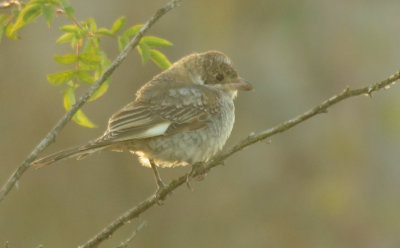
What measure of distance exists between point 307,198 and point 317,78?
2.01 metres

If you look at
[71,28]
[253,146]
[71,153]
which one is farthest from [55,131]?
[253,146]

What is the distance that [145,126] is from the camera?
5141 mm

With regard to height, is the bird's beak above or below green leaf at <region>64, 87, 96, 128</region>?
above

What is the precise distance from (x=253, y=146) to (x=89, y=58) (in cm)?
807

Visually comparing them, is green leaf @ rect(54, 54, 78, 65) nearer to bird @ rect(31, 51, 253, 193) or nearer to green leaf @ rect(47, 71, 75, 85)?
green leaf @ rect(47, 71, 75, 85)

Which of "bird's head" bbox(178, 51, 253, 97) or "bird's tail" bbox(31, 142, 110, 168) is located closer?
"bird's tail" bbox(31, 142, 110, 168)

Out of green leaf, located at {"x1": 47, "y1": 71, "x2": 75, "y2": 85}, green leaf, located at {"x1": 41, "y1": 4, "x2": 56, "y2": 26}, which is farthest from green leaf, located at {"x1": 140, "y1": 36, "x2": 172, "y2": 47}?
green leaf, located at {"x1": 41, "y1": 4, "x2": 56, "y2": 26}

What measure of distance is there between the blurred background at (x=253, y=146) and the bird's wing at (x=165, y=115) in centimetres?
422

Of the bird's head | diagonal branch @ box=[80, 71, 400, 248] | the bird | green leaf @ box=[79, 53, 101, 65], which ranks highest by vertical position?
the bird's head

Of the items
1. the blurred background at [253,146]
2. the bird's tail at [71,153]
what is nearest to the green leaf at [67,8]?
the bird's tail at [71,153]

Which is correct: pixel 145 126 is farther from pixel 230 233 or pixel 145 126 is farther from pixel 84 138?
pixel 230 233

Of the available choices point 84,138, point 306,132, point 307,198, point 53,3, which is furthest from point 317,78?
point 53,3

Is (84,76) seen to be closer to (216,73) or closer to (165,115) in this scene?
(165,115)

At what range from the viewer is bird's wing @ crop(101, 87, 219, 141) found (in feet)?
16.4
